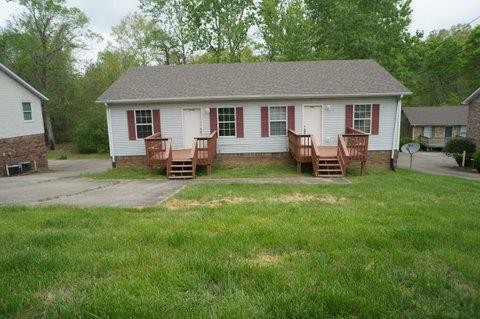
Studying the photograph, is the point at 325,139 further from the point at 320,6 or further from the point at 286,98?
the point at 320,6

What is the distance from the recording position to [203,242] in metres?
4.35

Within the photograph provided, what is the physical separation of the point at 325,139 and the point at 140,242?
12.2 m

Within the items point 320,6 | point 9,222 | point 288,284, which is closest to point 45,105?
point 320,6

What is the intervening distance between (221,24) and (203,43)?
2.46 metres

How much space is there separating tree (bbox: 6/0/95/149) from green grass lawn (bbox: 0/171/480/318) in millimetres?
31649

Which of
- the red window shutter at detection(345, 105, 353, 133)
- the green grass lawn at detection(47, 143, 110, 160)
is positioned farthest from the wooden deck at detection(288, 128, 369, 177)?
the green grass lawn at detection(47, 143, 110, 160)

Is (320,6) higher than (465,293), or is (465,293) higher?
(320,6)

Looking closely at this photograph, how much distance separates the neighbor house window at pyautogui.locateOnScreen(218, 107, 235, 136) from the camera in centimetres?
1506

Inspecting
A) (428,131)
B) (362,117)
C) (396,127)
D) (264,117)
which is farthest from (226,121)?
(428,131)

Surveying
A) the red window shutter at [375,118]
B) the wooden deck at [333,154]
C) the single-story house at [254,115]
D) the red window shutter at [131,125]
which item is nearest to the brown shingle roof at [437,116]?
the single-story house at [254,115]

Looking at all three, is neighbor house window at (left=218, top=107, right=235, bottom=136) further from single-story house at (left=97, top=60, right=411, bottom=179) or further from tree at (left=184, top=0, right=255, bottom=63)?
tree at (left=184, top=0, right=255, bottom=63)

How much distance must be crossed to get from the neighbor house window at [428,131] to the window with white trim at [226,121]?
31.7 meters

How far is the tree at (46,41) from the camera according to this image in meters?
31.1

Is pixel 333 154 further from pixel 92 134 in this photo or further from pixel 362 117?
pixel 92 134
